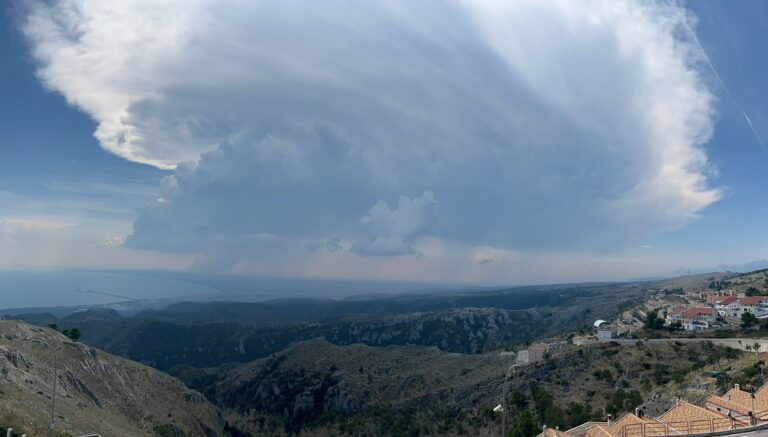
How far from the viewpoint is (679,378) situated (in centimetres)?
5238

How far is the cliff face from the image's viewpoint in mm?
39938

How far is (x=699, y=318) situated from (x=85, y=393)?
9123 centimetres

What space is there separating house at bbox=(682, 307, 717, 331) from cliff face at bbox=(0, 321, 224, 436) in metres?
75.9

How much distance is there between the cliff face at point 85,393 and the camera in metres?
39.9

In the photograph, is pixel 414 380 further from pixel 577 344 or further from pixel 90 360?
pixel 90 360

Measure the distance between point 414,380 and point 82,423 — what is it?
55.7 meters

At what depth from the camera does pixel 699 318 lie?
8569 cm

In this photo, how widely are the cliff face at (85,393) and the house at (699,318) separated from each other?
75.9 m

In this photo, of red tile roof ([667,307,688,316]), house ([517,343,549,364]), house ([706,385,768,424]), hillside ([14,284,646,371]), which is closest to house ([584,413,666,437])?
house ([706,385,768,424])

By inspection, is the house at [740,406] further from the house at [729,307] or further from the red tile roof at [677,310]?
the house at [729,307]

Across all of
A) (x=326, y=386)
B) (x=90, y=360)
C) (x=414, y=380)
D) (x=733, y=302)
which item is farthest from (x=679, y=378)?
(x=90, y=360)

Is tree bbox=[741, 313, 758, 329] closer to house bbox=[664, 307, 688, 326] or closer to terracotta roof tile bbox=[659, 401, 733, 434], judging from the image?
house bbox=[664, 307, 688, 326]

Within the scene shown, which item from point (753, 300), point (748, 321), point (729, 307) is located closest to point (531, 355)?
point (748, 321)

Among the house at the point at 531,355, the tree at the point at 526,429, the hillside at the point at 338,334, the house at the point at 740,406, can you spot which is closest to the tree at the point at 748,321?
the house at the point at 531,355
